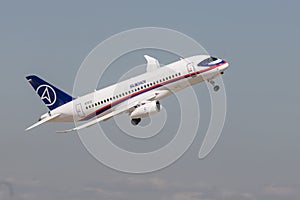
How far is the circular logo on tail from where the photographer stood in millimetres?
114812

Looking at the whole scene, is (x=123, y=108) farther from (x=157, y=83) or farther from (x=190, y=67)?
(x=190, y=67)

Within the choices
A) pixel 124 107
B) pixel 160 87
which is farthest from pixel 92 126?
pixel 160 87

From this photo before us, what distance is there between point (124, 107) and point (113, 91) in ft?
12.2

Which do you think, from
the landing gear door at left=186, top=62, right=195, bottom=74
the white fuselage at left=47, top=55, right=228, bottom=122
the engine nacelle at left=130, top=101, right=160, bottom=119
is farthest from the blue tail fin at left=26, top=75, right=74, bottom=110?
the landing gear door at left=186, top=62, right=195, bottom=74

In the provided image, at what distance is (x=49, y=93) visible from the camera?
11562cm

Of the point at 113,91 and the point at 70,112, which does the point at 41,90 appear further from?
the point at 113,91

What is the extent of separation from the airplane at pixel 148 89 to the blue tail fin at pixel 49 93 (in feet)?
20.2

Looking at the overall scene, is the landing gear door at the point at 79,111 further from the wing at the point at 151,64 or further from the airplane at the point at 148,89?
the wing at the point at 151,64

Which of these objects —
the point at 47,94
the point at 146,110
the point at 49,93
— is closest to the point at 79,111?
the point at 49,93

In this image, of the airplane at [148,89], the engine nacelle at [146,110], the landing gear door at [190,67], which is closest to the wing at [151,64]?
the airplane at [148,89]

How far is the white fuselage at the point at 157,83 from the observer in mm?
100125

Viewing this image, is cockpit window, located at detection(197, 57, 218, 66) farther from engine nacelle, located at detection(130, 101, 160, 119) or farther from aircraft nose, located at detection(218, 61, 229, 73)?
engine nacelle, located at detection(130, 101, 160, 119)

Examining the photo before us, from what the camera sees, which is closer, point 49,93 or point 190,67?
point 190,67

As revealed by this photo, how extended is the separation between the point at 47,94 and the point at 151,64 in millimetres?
21713
